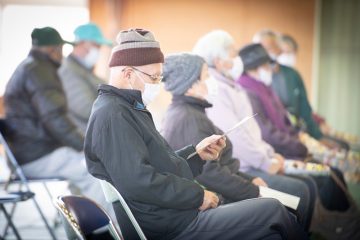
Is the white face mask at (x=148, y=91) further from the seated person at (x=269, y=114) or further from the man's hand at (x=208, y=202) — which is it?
the seated person at (x=269, y=114)

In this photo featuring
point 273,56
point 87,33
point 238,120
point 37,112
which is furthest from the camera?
point 273,56

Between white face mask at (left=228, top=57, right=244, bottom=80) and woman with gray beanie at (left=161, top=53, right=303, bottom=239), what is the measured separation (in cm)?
55

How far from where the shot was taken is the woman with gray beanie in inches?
115

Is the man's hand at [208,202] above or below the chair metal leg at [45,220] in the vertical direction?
above

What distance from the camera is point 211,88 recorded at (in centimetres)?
308

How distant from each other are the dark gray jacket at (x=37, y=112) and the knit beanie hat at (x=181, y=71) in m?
0.88

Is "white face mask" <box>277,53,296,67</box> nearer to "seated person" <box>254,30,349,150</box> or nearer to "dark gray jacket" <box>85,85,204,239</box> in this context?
"seated person" <box>254,30,349,150</box>

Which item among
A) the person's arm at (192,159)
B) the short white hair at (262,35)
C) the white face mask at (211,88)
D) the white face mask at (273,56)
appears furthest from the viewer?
the short white hair at (262,35)

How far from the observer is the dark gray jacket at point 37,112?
3590mm

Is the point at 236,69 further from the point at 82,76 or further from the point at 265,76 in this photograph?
the point at 82,76

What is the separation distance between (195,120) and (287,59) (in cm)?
315

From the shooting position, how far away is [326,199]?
4.19 metres

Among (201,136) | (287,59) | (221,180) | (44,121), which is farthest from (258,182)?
(287,59)

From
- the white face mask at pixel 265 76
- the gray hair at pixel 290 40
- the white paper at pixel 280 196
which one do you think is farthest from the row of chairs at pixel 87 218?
the gray hair at pixel 290 40
